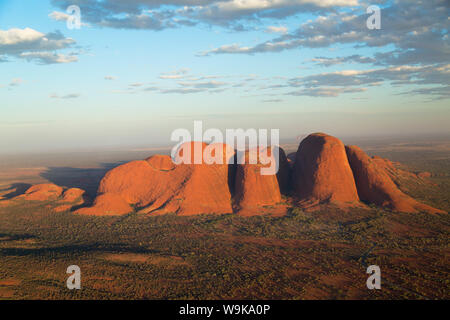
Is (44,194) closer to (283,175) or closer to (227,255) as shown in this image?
(227,255)

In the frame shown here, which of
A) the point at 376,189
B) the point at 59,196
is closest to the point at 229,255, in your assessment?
the point at 376,189

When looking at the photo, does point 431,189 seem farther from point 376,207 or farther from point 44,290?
point 44,290

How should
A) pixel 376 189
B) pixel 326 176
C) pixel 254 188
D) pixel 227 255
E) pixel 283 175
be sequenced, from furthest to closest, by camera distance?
pixel 283 175, pixel 254 188, pixel 326 176, pixel 376 189, pixel 227 255

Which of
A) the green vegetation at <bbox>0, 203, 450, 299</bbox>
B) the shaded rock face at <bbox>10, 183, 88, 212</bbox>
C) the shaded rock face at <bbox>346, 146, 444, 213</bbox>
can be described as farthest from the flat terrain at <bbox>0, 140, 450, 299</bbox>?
the shaded rock face at <bbox>10, 183, 88, 212</bbox>

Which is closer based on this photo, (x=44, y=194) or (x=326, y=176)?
(x=326, y=176)

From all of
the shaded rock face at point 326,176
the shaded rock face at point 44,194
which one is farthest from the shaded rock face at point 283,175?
the shaded rock face at point 44,194

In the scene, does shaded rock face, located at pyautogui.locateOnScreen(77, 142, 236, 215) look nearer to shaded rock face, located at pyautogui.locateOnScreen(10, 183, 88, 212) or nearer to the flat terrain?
the flat terrain

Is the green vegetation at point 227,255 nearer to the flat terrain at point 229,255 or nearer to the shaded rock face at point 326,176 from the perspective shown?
the flat terrain at point 229,255
